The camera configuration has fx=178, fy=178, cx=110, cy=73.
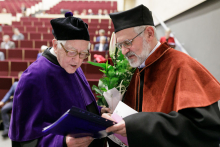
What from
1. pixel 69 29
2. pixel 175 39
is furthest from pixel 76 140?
pixel 175 39

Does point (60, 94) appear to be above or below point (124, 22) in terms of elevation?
below

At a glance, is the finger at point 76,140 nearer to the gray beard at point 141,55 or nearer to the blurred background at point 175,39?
the gray beard at point 141,55

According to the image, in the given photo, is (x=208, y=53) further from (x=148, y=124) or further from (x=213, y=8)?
(x=148, y=124)

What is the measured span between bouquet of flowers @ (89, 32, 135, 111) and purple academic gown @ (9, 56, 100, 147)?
312mm

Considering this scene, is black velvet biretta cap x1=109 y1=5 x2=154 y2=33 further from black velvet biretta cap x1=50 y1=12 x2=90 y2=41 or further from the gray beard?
black velvet biretta cap x1=50 y1=12 x2=90 y2=41

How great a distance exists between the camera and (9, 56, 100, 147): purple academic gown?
46.7 inches

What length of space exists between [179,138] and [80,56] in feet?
2.88

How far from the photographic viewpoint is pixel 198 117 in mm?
1116

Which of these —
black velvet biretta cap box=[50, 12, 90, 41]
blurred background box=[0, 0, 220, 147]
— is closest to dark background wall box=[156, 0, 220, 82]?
blurred background box=[0, 0, 220, 147]

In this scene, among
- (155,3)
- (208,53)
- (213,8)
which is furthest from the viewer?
(155,3)

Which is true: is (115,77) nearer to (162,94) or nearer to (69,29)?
(162,94)

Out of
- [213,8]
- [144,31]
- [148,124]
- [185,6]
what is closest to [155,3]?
[185,6]

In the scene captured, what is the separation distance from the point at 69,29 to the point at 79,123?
2.30 ft

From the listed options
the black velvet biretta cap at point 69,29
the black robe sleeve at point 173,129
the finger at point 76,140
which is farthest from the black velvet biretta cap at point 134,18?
the finger at point 76,140
